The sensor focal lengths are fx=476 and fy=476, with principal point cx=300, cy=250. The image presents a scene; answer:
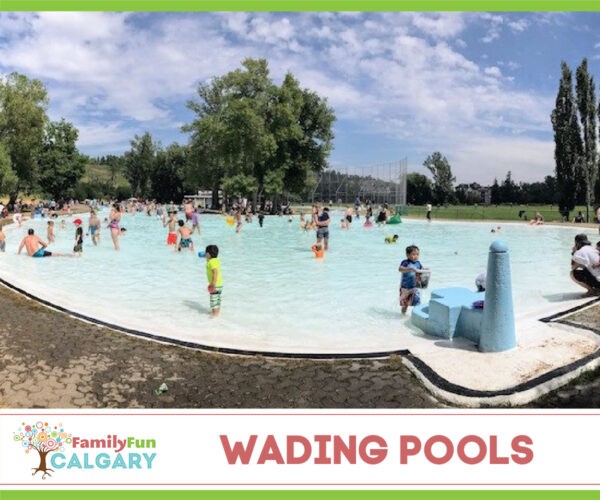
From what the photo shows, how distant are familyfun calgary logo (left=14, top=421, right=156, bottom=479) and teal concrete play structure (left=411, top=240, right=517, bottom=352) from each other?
3841mm

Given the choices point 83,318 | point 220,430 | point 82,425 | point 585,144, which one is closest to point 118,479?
point 82,425

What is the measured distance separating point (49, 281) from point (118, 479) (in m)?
9.39

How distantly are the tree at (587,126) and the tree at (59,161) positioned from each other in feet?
181

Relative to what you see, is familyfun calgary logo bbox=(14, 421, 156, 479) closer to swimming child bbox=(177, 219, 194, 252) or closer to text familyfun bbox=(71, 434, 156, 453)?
text familyfun bbox=(71, 434, 156, 453)

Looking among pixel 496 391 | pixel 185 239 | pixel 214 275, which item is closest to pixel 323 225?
pixel 185 239

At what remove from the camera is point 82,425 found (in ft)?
12.2

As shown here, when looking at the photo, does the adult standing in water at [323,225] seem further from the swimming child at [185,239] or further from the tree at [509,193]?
the tree at [509,193]

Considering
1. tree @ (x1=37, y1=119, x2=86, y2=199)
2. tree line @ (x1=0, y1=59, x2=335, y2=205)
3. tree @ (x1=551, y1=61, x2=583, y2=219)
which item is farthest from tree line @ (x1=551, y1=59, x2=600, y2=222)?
tree @ (x1=37, y1=119, x2=86, y2=199)

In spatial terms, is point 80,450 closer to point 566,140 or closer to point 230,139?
point 566,140

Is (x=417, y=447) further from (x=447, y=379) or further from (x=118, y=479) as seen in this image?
(x=118, y=479)

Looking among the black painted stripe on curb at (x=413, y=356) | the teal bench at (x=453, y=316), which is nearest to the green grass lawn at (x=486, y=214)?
the black painted stripe on curb at (x=413, y=356)

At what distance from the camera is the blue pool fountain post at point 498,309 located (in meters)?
5.39

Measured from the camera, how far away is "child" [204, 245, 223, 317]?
7.95 metres
